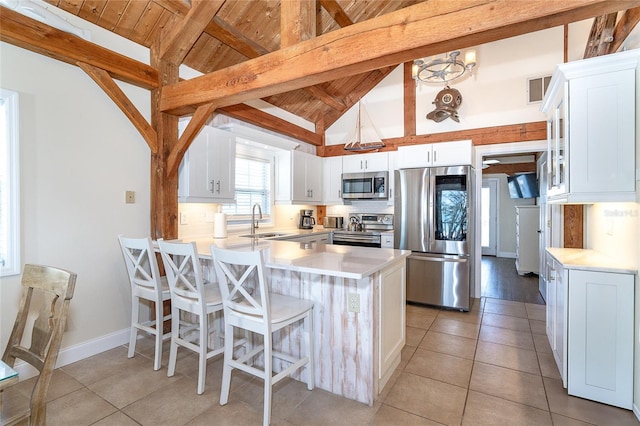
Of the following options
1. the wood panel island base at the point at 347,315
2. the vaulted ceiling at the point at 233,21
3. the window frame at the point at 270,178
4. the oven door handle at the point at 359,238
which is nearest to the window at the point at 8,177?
the vaulted ceiling at the point at 233,21

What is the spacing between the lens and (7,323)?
2.34 metres

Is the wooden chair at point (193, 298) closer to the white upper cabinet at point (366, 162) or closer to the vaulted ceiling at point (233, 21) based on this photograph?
the vaulted ceiling at point (233, 21)

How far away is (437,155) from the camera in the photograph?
421 centimetres

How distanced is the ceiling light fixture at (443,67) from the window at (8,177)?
12.2 ft

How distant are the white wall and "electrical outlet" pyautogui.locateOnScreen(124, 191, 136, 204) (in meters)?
0.04

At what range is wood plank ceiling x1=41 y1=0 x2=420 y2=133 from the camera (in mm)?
2814

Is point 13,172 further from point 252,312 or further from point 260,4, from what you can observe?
point 260,4

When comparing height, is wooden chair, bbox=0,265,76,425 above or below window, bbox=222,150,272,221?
below

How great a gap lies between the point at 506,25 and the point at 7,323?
3.89 meters

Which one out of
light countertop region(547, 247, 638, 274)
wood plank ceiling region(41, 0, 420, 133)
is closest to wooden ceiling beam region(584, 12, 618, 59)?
light countertop region(547, 247, 638, 274)

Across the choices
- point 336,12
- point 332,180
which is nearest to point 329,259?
point 336,12

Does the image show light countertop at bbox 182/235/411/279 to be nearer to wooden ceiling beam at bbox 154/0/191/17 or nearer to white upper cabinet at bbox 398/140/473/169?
white upper cabinet at bbox 398/140/473/169

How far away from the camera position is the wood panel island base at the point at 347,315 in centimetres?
207

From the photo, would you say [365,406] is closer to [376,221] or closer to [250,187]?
[250,187]
